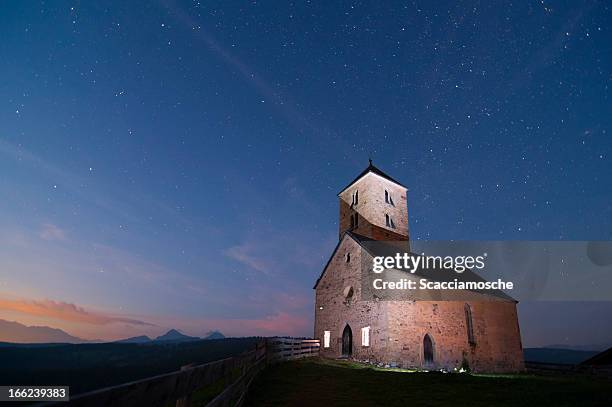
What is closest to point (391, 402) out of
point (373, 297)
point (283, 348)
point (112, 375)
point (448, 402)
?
point (448, 402)

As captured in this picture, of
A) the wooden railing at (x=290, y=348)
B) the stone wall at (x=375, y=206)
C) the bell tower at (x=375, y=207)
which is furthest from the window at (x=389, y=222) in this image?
the wooden railing at (x=290, y=348)

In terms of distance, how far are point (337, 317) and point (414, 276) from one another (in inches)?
251

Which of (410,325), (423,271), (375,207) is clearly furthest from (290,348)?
(375,207)

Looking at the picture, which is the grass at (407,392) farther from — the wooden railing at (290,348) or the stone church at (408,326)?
the stone church at (408,326)

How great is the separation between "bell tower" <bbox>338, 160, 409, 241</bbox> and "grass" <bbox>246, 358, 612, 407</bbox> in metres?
17.6

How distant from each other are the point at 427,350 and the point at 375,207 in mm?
13619

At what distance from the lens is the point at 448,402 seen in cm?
881

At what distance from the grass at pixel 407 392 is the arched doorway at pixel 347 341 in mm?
8959

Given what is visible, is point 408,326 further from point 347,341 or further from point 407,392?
point 407,392

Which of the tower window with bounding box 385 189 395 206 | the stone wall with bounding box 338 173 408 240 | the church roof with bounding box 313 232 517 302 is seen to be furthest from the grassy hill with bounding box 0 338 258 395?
the church roof with bounding box 313 232 517 302

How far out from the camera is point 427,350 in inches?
808

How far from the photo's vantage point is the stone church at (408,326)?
65.2 feet

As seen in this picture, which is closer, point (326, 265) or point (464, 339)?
point (464, 339)

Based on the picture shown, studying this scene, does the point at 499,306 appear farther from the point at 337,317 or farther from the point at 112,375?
the point at 112,375
